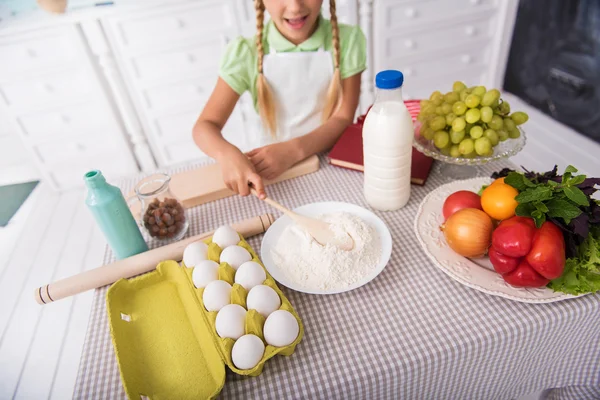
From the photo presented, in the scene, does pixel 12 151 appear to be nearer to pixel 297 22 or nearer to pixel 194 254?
pixel 297 22

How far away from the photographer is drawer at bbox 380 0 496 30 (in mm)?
2207

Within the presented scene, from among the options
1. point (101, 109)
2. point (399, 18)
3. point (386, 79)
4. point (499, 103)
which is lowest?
point (101, 109)

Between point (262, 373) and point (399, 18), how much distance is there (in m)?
2.21

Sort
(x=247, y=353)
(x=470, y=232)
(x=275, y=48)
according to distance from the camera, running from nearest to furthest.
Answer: (x=247, y=353) < (x=470, y=232) < (x=275, y=48)

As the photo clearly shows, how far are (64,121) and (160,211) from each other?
5.76 ft

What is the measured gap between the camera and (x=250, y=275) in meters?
0.64

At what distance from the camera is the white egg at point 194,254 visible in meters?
0.69

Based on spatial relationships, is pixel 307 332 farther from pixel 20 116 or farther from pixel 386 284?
pixel 20 116

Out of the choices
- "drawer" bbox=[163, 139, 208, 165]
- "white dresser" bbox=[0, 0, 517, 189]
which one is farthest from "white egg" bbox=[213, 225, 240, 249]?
"drawer" bbox=[163, 139, 208, 165]

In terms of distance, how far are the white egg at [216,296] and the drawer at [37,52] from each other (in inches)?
74.6

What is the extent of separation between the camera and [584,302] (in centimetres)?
61

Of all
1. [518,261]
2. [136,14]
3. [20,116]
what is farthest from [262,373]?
[20,116]

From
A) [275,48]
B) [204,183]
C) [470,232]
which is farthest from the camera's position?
[275,48]

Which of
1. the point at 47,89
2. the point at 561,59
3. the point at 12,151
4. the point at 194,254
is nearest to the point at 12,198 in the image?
the point at 12,151
